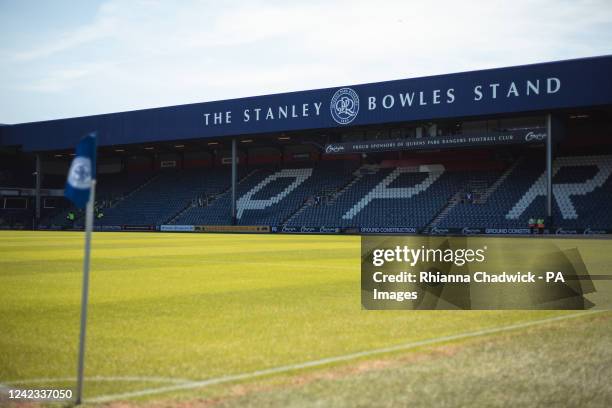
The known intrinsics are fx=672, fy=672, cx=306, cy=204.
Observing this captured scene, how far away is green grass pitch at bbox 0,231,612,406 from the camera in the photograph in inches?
199

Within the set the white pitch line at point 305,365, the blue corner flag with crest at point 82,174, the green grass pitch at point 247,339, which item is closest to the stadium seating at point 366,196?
the green grass pitch at point 247,339

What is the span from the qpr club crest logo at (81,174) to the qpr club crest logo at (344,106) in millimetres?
41968

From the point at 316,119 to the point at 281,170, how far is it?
9633 millimetres

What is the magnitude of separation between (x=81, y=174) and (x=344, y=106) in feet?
139

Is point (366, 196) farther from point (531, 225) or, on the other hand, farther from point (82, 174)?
point (82, 174)

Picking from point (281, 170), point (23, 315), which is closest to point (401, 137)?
point (281, 170)

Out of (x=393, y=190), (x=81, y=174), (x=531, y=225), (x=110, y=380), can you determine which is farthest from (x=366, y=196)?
(x=81, y=174)

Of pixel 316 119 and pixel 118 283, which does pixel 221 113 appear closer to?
pixel 316 119

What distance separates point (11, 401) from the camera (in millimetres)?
4703

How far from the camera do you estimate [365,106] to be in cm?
4578

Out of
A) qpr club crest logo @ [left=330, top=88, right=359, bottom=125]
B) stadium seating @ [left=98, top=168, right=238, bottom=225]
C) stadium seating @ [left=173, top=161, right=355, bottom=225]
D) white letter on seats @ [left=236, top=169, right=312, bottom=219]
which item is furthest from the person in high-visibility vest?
stadium seating @ [left=98, top=168, right=238, bottom=225]

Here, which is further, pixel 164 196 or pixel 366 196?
pixel 164 196

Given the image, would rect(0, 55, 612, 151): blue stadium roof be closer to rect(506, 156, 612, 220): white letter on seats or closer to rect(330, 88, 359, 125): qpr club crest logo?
rect(330, 88, 359, 125): qpr club crest logo

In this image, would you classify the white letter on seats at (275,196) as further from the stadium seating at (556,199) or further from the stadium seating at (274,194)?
the stadium seating at (556,199)
